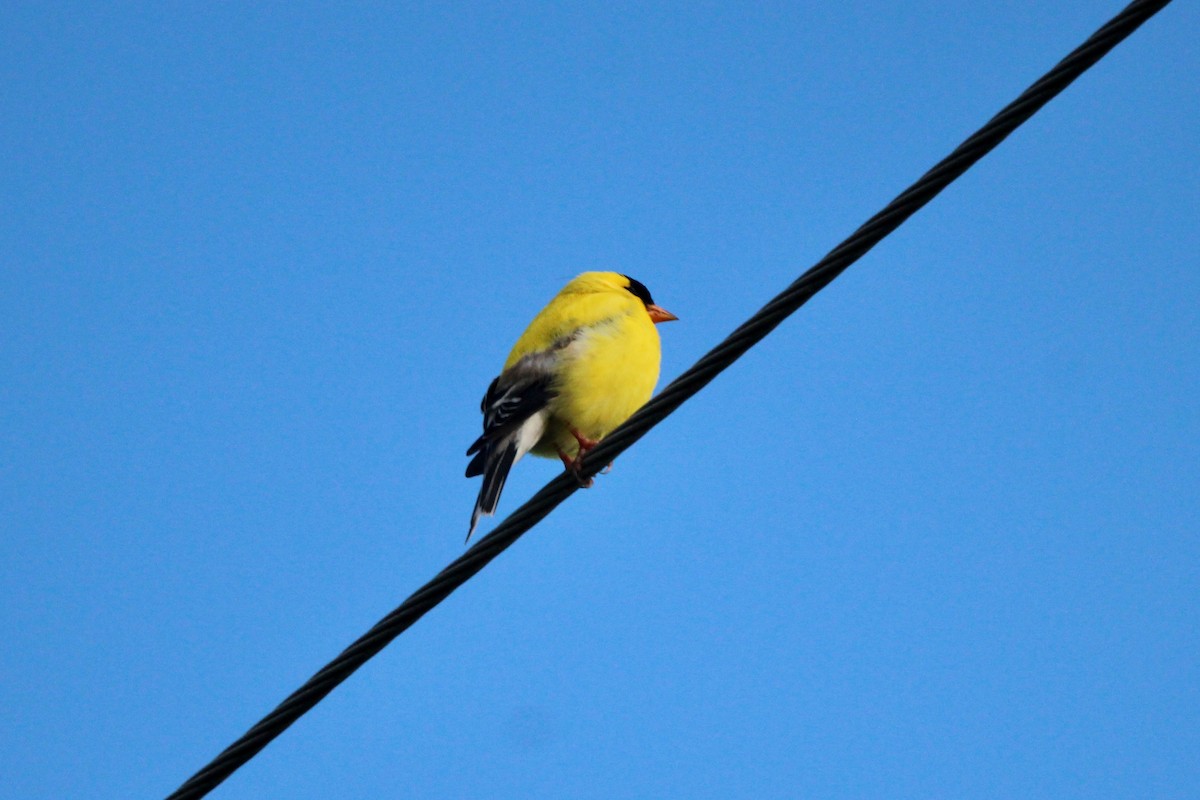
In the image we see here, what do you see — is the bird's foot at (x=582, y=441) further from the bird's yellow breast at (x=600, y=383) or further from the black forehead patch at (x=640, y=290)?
the black forehead patch at (x=640, y=290)

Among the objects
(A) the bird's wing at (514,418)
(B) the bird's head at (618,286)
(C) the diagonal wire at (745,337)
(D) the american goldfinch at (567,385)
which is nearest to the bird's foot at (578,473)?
(D) the american goldfinch at (567,385)

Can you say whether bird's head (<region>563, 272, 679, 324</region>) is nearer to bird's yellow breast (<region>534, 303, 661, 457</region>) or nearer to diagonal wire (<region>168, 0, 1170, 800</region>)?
bird's yellow breast (<region>534, 303, 661, 457</region>)

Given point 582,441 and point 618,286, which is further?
point 618,286

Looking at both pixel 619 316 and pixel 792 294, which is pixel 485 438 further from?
pixel 792 294

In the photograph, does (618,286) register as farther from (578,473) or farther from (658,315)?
(578,473)

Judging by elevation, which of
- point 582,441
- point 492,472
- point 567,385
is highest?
point 567,385

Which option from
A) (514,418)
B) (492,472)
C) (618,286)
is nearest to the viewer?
(492,472)

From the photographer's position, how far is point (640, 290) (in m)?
7.66

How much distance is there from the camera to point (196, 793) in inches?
122

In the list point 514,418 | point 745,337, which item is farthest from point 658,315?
point 745,337

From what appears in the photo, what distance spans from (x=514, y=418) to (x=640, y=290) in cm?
234

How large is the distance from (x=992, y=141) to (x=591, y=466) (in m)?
1.55

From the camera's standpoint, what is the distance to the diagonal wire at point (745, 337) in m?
2.95

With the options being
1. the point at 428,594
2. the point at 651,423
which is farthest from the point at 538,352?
the point at 428,594
